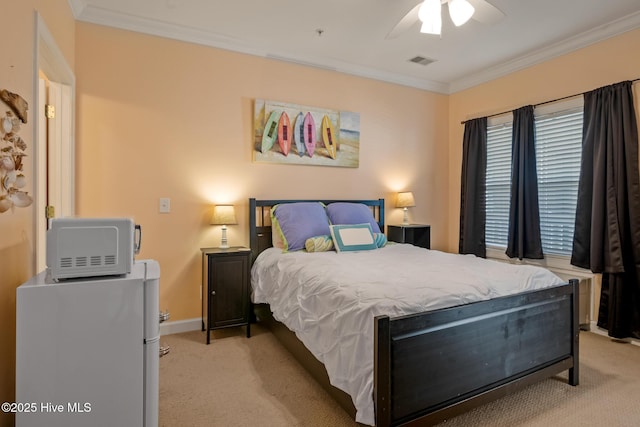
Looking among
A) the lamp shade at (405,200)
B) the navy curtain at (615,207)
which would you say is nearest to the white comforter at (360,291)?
the navy curtain at (615,207)

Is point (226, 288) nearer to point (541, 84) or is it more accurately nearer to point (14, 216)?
point (14, 216)

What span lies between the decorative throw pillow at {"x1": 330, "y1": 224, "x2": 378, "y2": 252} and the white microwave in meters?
1.97

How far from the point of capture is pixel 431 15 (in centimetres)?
233

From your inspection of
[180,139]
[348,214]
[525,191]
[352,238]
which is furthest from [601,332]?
[180,139]

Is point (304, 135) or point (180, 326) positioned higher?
point (304, 135)

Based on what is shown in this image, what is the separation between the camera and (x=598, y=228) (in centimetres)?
302

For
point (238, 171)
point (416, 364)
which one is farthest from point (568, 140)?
point (238, 171)

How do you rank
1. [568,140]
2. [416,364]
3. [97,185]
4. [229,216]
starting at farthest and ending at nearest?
[568,140]
[229,216]
[97,185]
[416,364]

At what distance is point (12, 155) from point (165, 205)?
1.61 meters

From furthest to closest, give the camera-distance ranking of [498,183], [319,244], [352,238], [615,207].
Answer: [498,183], [352,238], [319,244], [615,207]

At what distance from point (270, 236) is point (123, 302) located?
2.19 metres

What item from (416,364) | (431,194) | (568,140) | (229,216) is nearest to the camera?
(416,364)

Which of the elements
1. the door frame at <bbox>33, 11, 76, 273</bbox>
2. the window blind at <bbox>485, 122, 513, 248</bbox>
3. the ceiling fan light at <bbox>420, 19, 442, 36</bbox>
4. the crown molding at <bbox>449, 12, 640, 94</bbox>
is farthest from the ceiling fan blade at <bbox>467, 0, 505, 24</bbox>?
the door frame at <bbox>33, 11, 76, 273</bbox>

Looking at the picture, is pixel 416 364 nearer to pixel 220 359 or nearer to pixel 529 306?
pixel 529 306
